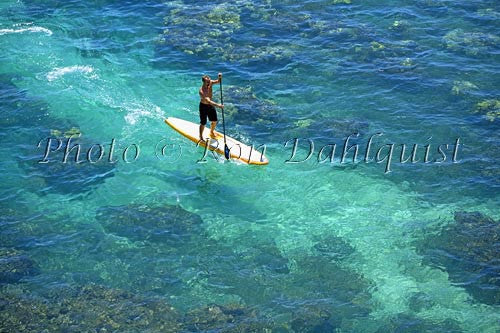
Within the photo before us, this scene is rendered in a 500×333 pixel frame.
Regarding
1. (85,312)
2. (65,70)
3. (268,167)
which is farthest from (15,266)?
(65,70)

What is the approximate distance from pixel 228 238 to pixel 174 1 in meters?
15.9

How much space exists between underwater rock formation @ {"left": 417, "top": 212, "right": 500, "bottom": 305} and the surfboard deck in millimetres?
6346

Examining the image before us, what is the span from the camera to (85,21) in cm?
2988

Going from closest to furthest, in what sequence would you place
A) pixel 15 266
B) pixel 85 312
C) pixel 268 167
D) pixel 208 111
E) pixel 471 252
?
1. pixel 85 312
2. pixel 15 266
3. pixel 471 252
4. pixel 208 111
5. pixel 268 167

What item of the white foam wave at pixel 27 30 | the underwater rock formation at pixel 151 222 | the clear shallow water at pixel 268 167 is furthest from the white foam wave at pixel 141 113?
the white foam wave at pixel 27 30

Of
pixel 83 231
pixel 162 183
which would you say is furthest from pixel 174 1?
pixel 83 231

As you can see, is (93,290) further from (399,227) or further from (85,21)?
(85,21)

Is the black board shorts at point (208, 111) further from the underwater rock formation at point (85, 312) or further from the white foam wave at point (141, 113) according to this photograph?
the underwater rock formation at point (85, 312)

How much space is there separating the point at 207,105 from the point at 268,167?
304 cm

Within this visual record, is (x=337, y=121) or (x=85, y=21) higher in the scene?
(x=85, y=21)

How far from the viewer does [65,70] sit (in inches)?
1055

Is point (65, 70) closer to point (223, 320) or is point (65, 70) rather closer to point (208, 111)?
point (208, 111)

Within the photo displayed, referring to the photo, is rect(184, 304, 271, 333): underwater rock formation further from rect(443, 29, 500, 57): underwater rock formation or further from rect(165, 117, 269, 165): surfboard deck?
rect(443, 29, 500, 57): underwater rock formation

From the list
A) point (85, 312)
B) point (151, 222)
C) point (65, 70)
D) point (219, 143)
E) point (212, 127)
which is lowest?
point (85, 312)
